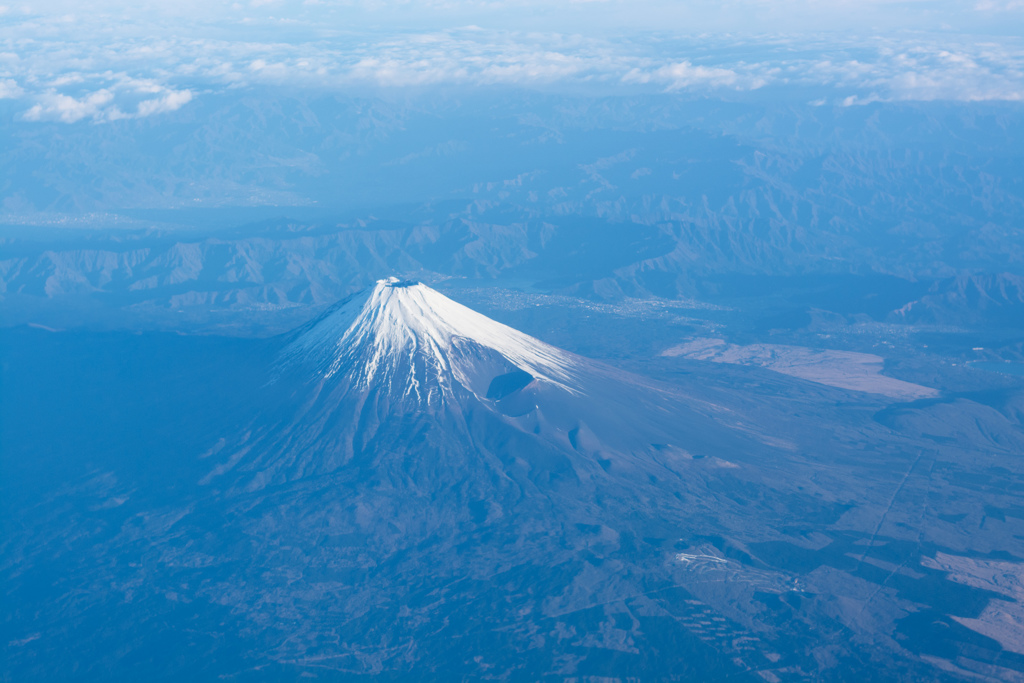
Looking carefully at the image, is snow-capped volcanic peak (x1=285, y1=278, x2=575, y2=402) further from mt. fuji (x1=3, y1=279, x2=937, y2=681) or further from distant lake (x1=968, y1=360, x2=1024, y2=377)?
distant lake (x1=968, y1=360, x2=1024, y2=377)

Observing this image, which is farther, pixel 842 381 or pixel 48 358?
pixel 842 381

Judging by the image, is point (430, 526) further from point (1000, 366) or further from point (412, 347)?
point (1000, 366)

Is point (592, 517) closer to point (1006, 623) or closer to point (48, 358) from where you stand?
point (1006, 623)

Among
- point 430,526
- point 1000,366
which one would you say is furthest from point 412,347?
point 1000,366

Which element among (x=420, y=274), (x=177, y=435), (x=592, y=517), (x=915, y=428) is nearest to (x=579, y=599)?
(x=592, y=517)

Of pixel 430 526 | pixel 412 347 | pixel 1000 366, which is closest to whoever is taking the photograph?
pixel 430 526

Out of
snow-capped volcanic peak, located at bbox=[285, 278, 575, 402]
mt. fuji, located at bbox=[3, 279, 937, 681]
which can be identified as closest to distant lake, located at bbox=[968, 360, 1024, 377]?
mt. fuji, located at bbox=[3, 279, 937, 681]

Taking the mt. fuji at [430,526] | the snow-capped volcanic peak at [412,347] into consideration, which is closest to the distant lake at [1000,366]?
the mt. fuji at [430,526]
